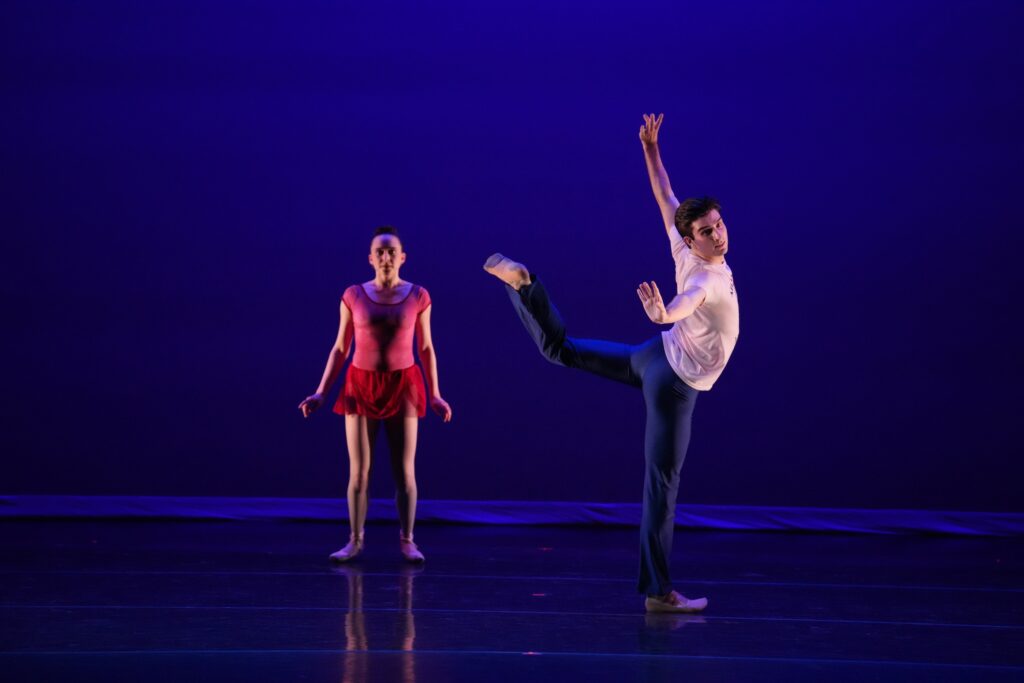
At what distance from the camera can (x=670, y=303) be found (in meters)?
3.07

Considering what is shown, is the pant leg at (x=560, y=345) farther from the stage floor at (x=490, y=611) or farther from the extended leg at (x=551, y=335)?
the stage floor at (x=490, y=611)

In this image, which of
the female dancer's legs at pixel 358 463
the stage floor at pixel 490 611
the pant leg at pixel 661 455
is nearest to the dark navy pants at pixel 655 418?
the pant leg at pixel 661 455

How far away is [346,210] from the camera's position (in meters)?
5.98

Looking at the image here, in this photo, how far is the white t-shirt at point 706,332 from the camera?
336 cm

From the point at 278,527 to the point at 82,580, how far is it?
5.89 ft

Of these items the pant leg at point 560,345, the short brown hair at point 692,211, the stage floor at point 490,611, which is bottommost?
the stage floor at point 490,611

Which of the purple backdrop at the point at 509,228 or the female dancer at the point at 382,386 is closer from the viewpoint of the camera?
the female dancer at the point at 382,386

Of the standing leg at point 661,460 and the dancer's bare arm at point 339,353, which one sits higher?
the dancer's bare arm at point 339,353

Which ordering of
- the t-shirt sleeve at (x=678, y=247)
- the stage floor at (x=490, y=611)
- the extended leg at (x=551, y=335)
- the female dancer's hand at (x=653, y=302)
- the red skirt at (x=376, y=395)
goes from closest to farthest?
the stage floor at (x=490, y=611)
the female dancer's hand at (x=653, y=302)
the extended leg at (x=551, y=335)
the t-shirt sleeve at (x=678, y=247)
the red skirt at (x=376, y=395)

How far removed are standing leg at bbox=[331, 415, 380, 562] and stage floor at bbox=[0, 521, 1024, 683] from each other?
0.11 m

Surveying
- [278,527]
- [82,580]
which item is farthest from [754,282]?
[82,580]

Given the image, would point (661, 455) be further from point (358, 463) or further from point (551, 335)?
point (358, 463)

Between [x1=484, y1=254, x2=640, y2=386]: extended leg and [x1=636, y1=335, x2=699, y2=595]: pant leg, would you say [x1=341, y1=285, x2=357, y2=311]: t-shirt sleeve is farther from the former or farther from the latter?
[x1=636, y1=335, x2=699, y2=595]: pant leg

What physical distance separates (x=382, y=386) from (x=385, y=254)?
51 cm
